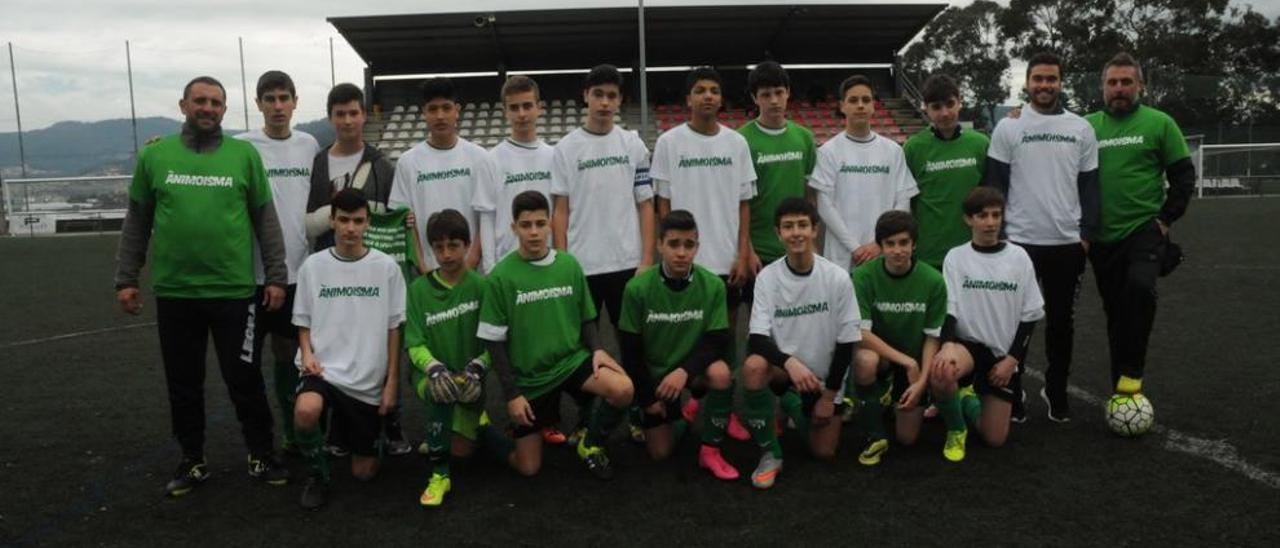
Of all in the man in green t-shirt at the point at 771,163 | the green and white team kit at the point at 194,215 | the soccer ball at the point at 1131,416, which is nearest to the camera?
the green and white team kit at the point at 194,215


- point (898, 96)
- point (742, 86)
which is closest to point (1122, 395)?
point (742, 86)

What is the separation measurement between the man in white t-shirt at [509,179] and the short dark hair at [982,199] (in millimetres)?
2039

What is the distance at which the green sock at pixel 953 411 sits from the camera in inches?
162

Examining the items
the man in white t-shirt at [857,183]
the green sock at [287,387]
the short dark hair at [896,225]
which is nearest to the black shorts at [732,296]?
the man in white t-shirt at [857,183]

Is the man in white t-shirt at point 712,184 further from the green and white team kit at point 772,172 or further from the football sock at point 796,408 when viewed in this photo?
the football sock at point 796,408

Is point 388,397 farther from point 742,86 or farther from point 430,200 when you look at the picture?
point 742,86

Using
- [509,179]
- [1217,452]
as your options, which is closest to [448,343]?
[509,179]

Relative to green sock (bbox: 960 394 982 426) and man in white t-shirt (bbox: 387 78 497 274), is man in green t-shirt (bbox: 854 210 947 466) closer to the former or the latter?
green sock (bbox: 960 394 982 426)

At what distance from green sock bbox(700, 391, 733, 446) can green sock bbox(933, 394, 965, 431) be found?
39.0 inches

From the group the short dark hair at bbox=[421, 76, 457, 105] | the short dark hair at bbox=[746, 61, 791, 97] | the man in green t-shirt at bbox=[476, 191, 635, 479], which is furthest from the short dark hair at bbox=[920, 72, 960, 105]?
the short dark hair at bbox=[421, 76, 457, 105]

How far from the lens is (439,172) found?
4.42 metres

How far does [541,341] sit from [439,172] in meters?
1.03

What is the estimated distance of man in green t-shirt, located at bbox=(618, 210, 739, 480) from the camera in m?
3.99

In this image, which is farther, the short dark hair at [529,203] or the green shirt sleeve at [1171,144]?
the green shirt sleeve at [1171,144]
